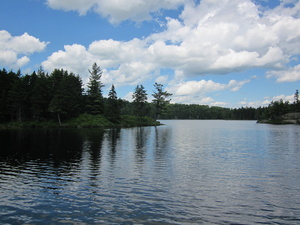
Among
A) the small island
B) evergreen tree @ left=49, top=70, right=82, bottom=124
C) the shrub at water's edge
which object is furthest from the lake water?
the small island

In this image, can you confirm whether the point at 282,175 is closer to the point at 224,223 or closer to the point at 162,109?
the point at 224,223

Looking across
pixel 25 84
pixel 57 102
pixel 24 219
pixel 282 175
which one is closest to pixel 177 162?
pixel 282 175

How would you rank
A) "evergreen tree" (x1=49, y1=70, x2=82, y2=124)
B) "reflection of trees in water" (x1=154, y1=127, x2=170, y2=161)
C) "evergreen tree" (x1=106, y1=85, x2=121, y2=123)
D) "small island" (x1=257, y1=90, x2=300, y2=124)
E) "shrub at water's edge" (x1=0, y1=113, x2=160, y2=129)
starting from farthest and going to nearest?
"small island" (x1=257, y1=90, x2=300, y2=124) → "evergreen tree" (x1=106, y1=85, x2=121, y2=123) → "evergreen tree" (x1=49, y1=70, x2=82, y2=124) → "shrub at water's edge" (x1=0, y1=113, x2=160, y2=129) → "reflection of trees in water" (x1=154, y1=127, x2=170, y2=161)

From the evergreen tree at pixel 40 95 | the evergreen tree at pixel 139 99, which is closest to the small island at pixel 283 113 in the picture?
the evergreen tree at pixel 139 99

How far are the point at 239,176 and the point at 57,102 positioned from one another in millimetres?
78996

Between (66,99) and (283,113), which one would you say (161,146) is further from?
(283,113)

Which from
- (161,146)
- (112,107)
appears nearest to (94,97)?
(112,107)

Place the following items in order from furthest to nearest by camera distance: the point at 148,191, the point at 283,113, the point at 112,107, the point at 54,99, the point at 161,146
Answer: the point at 283,113 < the point at 112,107 < the point at 54,99 < the point at 161,146 < the point at 148,191

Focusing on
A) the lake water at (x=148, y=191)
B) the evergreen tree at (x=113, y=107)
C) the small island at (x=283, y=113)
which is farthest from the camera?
the small island at (x=283, y=113)

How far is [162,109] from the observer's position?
122 m

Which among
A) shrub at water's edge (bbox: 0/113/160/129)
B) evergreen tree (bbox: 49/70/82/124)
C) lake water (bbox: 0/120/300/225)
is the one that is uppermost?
evergreen tree (bbox: 49/70/82/124)

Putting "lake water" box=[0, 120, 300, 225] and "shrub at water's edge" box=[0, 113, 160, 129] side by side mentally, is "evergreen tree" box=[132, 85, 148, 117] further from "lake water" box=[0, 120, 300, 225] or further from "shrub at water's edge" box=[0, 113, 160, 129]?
"lake water" box=[0, 120, 300, 225]

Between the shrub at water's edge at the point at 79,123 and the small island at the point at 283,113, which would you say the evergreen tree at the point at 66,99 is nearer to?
the shrub at water's edge at the point at 79,123

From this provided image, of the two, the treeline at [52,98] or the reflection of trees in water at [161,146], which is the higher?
the treeline at [52,98]
